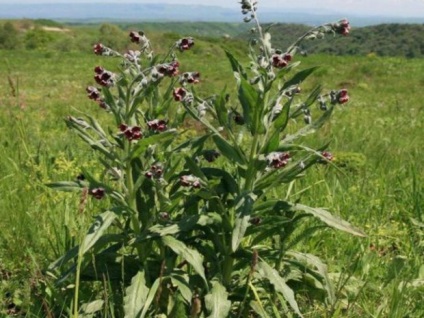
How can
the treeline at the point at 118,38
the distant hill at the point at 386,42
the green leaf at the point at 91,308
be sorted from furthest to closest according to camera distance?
the distant hill at the point at 386,42, the treeline at the point at 118,38, the green leaf at the point at 91,308

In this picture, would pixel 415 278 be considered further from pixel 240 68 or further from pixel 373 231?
pixel 240 68

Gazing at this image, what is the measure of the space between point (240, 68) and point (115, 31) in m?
55.3

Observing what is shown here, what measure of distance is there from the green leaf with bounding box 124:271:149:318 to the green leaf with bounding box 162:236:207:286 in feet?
0.82

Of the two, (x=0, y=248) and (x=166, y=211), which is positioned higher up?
(x=166, y=211)

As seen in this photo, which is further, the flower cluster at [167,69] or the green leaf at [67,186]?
the green leaf at [67,186]

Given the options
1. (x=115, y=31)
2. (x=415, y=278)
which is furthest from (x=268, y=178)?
(x=115, y=31)

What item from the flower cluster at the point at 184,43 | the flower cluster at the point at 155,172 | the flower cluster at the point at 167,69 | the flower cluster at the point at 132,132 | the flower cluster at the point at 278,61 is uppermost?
the flower cluster at the point at 184,43

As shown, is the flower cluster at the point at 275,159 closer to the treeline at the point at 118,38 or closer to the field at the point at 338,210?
the field at the point at 338,210

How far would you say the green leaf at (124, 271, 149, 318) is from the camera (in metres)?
2.82

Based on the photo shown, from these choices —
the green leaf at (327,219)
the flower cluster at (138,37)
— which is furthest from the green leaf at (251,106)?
the flower cluster at (138,37)

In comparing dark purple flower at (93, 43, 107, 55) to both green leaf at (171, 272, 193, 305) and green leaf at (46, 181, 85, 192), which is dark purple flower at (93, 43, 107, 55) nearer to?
green leaf at (46, 181, 85, 192)

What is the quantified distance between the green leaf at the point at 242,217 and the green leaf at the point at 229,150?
0.26m

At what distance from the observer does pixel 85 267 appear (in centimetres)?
308

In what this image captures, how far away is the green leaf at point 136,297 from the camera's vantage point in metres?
2.82
